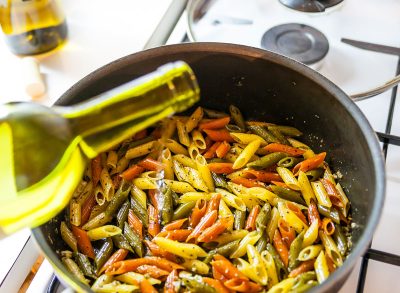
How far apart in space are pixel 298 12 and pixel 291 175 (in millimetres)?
510

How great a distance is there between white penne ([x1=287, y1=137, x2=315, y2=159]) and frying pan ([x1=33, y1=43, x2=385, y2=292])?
0.06ft

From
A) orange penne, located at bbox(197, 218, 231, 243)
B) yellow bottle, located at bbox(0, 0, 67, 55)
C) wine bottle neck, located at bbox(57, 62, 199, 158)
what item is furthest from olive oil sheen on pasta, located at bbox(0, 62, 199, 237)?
yellow bottle, located at bbox(0, 0, 67, 55)

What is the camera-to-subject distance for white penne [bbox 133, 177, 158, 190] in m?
1.11

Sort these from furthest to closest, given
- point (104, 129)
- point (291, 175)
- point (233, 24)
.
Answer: point (233, 24)
point (291, 175)
point (104, 129)

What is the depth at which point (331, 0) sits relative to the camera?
1.34 metres

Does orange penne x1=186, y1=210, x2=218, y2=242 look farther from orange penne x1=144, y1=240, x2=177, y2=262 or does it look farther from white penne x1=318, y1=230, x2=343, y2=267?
white penne x1=318, y1=230, x2=343, y2=267

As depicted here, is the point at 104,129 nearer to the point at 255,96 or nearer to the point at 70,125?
the point at 70,125

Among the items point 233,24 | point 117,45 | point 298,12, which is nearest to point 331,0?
point 298,12

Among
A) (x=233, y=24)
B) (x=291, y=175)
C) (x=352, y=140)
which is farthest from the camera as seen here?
(x=233, y=24)

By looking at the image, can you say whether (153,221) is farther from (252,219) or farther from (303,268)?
(303,268)

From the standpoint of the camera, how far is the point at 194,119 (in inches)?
47.9

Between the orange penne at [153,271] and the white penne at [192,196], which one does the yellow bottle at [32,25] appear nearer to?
the white penne at [192,196]

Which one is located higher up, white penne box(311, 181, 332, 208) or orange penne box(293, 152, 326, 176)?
orange penne box(293, 152, 326, 176)

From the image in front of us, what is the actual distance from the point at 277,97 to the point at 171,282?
478mm
